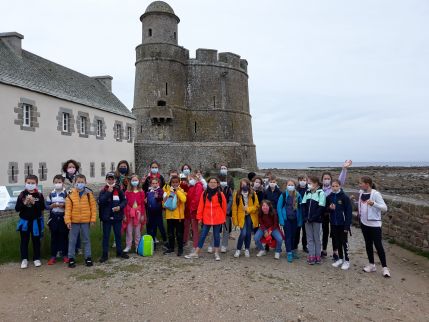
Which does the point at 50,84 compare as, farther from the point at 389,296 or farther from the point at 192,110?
the point at 389,296

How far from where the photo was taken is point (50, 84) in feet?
58.6

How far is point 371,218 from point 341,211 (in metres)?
0.56

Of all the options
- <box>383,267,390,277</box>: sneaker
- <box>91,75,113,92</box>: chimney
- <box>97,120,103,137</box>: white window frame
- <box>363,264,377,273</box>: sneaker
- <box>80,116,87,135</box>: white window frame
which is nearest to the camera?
<box>383,267,390,277</box>: sneaker

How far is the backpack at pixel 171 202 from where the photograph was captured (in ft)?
23.0

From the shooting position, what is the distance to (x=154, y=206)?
7422 mm

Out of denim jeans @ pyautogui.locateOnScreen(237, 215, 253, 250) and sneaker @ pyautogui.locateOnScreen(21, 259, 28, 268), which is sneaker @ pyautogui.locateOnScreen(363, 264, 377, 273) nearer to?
denim jeans @ pyautogui.locateOnScreen(237, 215, 253, 250)

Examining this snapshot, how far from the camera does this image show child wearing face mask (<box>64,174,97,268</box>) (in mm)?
6328

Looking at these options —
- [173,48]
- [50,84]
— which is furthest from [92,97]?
[173,48]

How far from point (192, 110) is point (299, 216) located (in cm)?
2612

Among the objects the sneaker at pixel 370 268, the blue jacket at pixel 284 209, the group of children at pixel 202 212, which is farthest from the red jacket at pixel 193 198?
the sneaker at pixel 370 268

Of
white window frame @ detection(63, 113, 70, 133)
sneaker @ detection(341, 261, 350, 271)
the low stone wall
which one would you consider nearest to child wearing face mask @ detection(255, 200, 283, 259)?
sneaker @ detection(341, 261, 350, 271)

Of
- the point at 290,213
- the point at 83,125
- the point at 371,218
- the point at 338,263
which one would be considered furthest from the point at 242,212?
the point at 83,125

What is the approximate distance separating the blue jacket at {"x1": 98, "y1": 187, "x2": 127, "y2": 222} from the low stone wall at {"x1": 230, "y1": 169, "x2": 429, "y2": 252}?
245 inches

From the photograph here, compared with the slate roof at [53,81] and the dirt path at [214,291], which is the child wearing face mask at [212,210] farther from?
the slate roof at [53,81]
